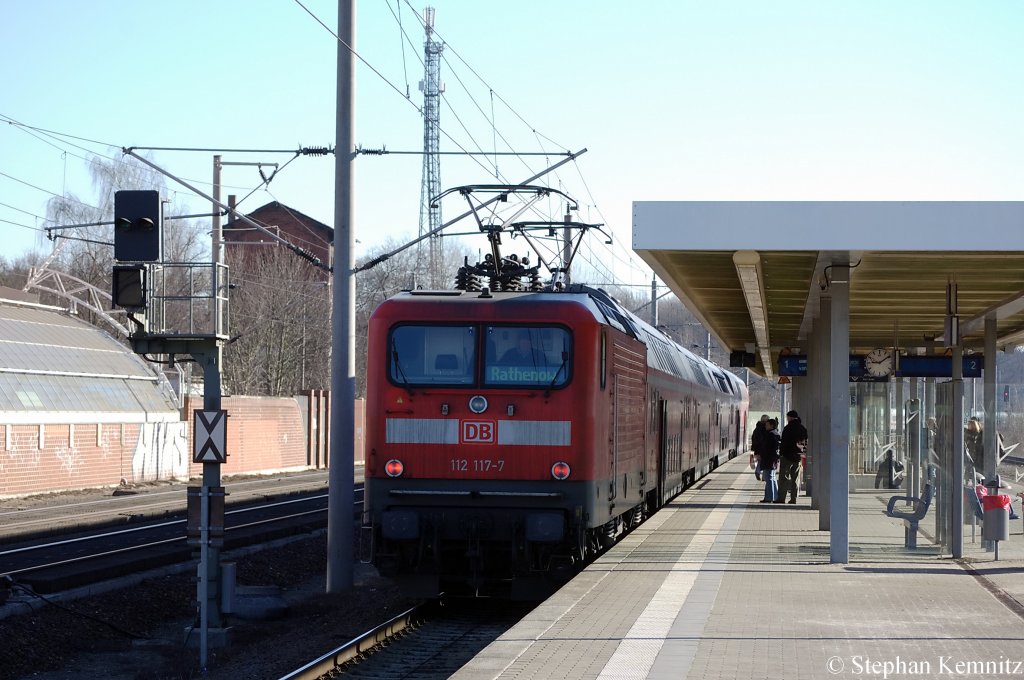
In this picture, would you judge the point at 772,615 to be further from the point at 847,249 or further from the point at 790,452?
the point at 790,452

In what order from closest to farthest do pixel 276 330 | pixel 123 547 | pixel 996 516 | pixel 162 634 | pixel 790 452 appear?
pixel 162 634, pixel 996 516, pixel 123 547, pixel 790 452, pixel 276 330

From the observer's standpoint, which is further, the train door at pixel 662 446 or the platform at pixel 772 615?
the train door at pixel 662 446

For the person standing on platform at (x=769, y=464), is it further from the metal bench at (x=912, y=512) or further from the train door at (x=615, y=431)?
the train door at (x=615, y=431)

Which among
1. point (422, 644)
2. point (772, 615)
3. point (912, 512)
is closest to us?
point (772, 615)

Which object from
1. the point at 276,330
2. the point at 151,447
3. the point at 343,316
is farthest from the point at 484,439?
the point at 276,330

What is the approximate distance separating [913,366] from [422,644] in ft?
29.2

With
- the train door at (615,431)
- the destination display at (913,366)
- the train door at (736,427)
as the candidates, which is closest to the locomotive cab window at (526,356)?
the train door at (615,431)

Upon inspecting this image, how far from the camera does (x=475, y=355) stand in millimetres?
11812

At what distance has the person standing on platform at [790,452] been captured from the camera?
21641 millimetres

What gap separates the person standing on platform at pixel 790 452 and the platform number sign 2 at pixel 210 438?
1217cm

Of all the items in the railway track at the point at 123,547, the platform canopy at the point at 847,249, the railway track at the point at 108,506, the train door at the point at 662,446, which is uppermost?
the platform canopy at the point at 847,249

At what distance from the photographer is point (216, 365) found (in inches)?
460

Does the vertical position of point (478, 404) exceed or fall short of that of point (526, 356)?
it falls short

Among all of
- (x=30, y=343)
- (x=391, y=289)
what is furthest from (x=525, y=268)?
(x=391, y=289)
